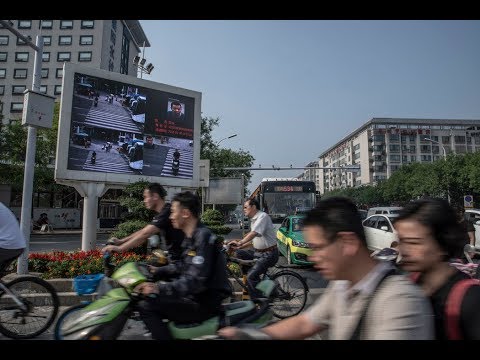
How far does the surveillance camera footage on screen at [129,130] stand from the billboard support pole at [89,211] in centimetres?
58

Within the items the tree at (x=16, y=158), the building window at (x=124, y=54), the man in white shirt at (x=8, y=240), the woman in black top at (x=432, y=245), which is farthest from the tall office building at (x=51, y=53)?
the woman in black top at (x=432, y=245)

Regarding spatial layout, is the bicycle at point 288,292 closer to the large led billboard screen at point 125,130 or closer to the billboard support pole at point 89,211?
the billboard support pole at point 89,211

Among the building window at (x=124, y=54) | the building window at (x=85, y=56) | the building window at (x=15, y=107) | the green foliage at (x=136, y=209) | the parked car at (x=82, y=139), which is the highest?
the building window at (x=124, y=54)

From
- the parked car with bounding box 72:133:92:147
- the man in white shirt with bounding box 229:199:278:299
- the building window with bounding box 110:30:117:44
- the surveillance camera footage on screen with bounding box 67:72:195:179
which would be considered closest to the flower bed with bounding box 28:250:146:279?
the man in white shirt with bounding box 229:199:278:299

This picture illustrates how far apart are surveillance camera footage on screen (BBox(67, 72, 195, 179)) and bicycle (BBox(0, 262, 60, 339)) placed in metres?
7.34

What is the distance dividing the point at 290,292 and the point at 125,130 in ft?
30.1

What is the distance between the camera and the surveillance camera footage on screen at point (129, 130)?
39.1 ft

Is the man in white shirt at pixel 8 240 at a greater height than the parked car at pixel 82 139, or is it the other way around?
the parked car at pixel 82 139

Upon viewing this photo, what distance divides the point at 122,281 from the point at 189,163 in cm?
1219

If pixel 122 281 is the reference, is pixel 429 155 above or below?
above

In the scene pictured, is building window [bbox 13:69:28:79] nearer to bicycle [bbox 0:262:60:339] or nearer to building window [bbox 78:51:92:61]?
building window [bbox 78:51:92:61]

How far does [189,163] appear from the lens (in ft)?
49.3
